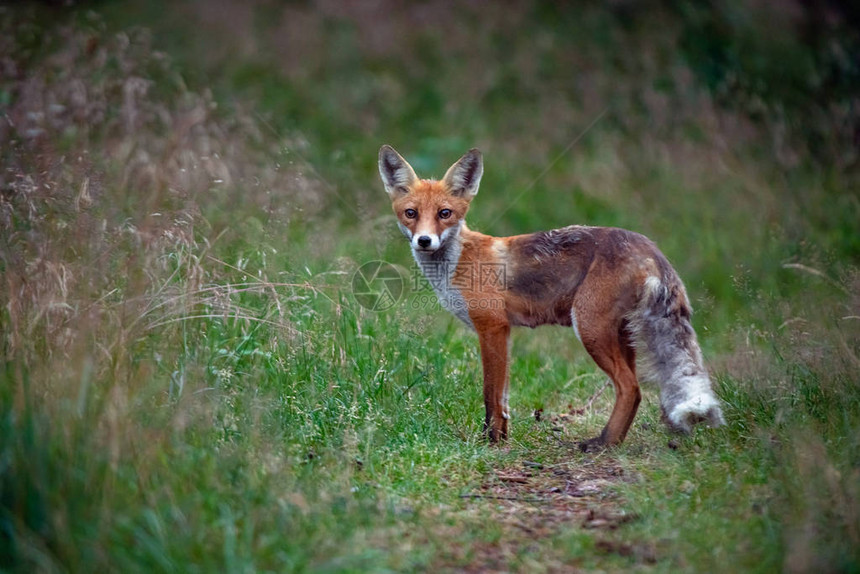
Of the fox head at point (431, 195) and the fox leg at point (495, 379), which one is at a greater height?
the fox head at point (431, 195)

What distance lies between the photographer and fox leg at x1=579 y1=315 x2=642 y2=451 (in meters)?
4.81

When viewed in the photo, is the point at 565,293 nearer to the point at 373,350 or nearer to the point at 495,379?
the point at 495,379

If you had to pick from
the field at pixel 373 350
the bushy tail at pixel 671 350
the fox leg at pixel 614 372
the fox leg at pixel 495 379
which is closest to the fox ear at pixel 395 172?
the field at pixel 373 350

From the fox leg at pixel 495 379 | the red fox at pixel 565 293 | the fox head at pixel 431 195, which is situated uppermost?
the fox head at pixel 431 195

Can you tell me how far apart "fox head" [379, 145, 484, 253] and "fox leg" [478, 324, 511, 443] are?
0.71 metres

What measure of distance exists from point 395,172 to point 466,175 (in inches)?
20.7

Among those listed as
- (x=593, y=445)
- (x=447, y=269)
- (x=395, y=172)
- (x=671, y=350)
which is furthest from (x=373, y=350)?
(x=671, y=350)

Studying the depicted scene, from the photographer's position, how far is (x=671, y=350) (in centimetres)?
468

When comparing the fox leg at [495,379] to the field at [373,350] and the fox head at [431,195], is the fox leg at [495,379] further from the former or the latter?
the fox head at [431,195]

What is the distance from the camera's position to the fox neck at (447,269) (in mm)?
5328

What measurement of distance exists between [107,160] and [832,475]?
18.1 ft

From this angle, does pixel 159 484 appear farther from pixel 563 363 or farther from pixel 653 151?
pixel 653 151

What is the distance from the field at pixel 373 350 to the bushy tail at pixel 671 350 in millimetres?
253

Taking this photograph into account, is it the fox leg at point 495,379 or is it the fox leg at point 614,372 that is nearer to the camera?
the fox leg at point 614,372
